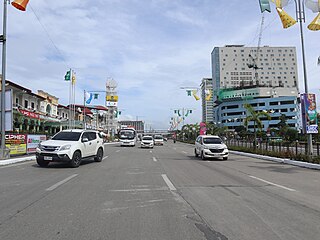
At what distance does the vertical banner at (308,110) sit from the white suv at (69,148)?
43.1 ft

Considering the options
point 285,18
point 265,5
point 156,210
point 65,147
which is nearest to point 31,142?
point 65,147

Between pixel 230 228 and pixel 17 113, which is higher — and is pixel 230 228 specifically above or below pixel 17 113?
below

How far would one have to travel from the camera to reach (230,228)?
4.89m

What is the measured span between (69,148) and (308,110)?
1453cm

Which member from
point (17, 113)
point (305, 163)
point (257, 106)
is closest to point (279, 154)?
point (305, 163)

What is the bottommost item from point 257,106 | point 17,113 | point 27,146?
point 27,146

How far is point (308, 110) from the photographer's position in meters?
17.4

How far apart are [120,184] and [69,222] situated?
4.03m

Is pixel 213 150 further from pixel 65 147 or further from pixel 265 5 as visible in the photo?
pixel 65 147

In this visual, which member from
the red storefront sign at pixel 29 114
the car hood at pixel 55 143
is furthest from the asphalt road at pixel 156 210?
the red storefront sign at pixel 29 114

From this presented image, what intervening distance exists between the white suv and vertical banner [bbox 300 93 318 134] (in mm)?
13146

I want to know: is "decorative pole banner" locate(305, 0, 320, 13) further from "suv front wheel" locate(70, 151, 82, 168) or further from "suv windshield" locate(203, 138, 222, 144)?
"suv front wheel" locate(70, 151, 82, 168)

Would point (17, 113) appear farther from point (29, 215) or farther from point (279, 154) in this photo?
point (29, 215)

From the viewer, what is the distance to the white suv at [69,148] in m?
12.9
